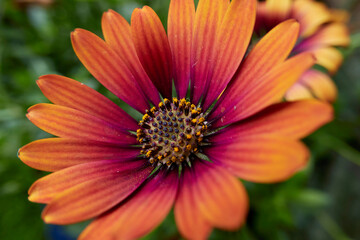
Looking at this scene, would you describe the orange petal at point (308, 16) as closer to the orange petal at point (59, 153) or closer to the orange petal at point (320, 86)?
the orange petal at point (320, 86)

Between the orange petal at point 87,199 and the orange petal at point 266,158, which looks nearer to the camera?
the orange petal at point 266,158

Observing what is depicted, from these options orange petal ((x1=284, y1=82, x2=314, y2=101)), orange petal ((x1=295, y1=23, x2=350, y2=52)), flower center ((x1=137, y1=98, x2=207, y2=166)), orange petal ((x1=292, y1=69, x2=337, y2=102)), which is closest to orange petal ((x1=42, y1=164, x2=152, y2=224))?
flower center ((x1=137, y1=98, x2=207, y2=166))

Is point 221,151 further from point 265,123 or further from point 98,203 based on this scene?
point 98,203

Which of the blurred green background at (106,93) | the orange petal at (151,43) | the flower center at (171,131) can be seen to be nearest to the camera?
the orange petal at (151,43)

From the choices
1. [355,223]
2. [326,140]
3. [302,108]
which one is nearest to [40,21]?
[326,140]

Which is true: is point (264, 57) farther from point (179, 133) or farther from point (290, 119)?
point (179, 133)

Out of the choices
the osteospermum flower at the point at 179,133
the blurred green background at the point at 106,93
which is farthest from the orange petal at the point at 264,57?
the blurred green background at the point at 106,93

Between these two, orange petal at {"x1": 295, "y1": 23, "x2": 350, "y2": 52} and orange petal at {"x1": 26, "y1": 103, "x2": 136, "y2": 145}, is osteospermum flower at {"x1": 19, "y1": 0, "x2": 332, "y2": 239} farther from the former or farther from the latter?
orange petal at {"x1": 295, "y1": 23, "x2": 350, "y2": 52}

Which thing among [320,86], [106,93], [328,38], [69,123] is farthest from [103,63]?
[328,38]
